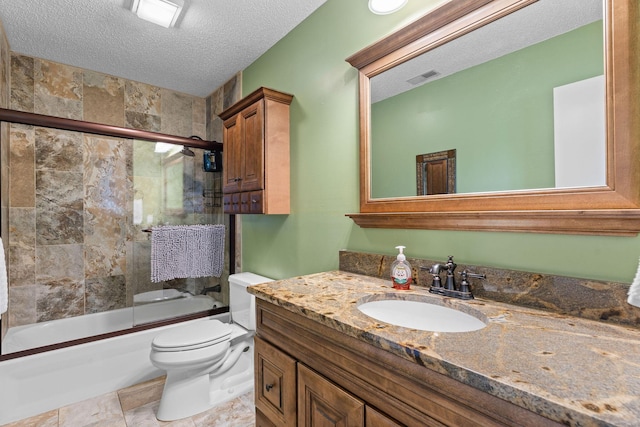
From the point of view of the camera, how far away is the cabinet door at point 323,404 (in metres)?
0.83

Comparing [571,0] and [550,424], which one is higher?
[571,0]

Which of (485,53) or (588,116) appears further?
(485,53)

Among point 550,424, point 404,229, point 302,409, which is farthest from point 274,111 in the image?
point 550,424

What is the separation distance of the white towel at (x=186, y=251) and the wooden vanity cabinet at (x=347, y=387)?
1385mm

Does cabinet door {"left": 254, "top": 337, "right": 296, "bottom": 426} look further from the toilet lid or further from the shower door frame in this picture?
the shower door frame

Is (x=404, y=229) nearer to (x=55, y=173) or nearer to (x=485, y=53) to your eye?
(x=485, y=53)

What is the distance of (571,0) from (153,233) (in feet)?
8.44

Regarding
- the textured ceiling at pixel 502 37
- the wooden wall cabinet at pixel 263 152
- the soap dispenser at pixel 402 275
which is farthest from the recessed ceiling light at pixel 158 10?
the soap dispenser at pixel 402 275

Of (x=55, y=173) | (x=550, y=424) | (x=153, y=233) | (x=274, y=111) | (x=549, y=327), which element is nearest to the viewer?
(x=550, y=424)

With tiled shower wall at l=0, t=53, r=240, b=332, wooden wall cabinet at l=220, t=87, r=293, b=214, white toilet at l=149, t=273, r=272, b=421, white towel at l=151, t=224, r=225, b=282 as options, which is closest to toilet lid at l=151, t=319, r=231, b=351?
white toilet at l=149, t=273, r=272, b=421

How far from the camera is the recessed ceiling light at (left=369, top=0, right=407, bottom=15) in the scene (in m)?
1.42

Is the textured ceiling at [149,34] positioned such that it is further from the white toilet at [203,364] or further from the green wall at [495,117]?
the white toilet at [203,364]

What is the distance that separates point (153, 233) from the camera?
2.30 m

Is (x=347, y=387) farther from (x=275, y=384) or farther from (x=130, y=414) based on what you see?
(x=130, y=414)
